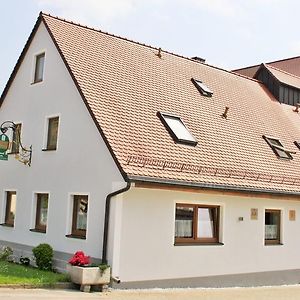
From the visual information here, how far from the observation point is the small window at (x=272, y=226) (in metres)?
14.9

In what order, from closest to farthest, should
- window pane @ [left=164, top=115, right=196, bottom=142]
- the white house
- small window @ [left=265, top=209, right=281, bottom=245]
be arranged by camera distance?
the white house, window pane @ [left=164, top=115, right=196, bottom=142], small window @ [left=265, top=209, right=281, bottom=245]

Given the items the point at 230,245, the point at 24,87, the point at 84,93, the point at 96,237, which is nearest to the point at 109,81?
the point at 84,93

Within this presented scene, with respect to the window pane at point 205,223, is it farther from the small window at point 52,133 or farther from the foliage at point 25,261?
the foliage at point 25,261

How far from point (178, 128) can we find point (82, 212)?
12.0 ft

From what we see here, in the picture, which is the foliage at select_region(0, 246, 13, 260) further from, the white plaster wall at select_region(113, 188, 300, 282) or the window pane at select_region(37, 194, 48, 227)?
the white plaster wall at select_region(113, 188, 300, 282)

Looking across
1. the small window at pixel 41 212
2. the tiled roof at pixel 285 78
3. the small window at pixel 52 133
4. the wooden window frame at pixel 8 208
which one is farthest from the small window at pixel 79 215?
the tiled roof at pixel 285 78

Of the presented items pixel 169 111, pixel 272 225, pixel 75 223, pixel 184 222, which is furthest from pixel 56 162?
pixel 272 225

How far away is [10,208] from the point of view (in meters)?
16.2

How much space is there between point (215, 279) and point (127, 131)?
15.1 feet

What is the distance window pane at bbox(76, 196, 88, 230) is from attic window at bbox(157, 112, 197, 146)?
2.99m

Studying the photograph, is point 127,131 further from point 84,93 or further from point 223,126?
point 223,126

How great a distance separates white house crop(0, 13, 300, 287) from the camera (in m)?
11.8

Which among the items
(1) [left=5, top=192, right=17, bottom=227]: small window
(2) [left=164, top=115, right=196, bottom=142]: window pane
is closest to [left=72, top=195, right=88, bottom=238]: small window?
(2) [left=164, top=115, right=196, bottom=142]: window pane

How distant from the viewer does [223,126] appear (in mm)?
16125
